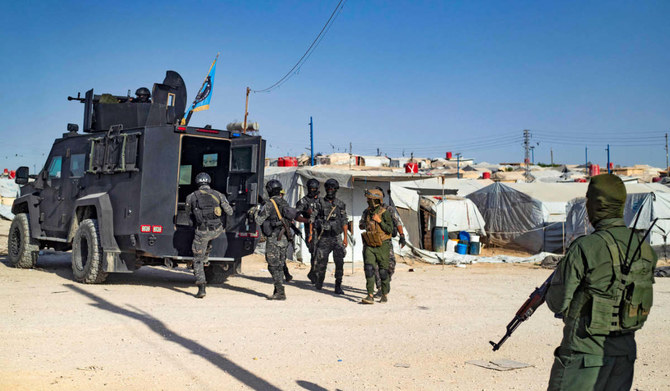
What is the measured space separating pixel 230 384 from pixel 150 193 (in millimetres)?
5159

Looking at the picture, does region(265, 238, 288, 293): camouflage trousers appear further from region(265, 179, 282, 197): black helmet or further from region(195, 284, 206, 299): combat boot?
region(195, 284, 206, 299): combat boot

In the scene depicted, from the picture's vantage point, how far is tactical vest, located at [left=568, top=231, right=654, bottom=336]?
308 cm

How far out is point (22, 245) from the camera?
1198 cm

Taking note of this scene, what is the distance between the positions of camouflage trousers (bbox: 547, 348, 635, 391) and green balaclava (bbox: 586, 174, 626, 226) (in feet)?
2.28

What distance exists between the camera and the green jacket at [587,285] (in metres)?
3.10

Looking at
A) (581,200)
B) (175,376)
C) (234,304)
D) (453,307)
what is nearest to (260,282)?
(234,304)

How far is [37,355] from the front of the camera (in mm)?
5508

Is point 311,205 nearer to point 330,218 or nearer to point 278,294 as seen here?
point 330,218

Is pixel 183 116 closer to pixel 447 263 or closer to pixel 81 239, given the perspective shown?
pixel 81 239

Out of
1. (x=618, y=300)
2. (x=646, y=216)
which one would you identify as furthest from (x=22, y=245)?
(x=646, y=216)

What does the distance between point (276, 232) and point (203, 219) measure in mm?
1099

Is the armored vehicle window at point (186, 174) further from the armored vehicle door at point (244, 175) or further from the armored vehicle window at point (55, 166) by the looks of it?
the armored vehicle window at point (55, 166)

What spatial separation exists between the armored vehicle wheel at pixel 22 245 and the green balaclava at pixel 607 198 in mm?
11156

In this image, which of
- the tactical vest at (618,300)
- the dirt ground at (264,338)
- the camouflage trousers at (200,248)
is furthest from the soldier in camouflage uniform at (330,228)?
the tactical vest at (618,300)
